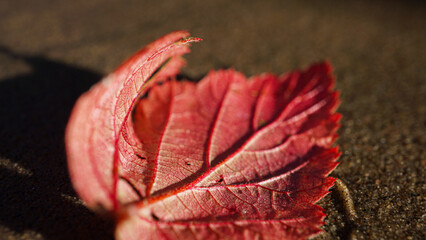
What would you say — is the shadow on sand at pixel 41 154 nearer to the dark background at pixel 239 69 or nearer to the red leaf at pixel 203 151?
the dark background at pixel 239 69

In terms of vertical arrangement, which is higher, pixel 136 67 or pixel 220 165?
pixel 136 67

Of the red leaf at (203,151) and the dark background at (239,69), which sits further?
the dark background at (239,69)

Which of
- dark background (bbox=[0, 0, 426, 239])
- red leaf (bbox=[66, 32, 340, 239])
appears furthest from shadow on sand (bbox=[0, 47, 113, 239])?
red leaf (bbox=[66, 32, 340, 239])

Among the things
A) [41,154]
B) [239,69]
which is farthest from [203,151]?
[239,69]

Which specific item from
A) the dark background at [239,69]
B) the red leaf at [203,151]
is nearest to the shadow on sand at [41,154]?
the dark background at [239,69]

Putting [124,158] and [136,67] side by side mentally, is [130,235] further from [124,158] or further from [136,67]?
[136,67]

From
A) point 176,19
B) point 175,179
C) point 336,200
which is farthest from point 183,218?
point 176,19

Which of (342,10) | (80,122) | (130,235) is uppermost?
(342,10)
